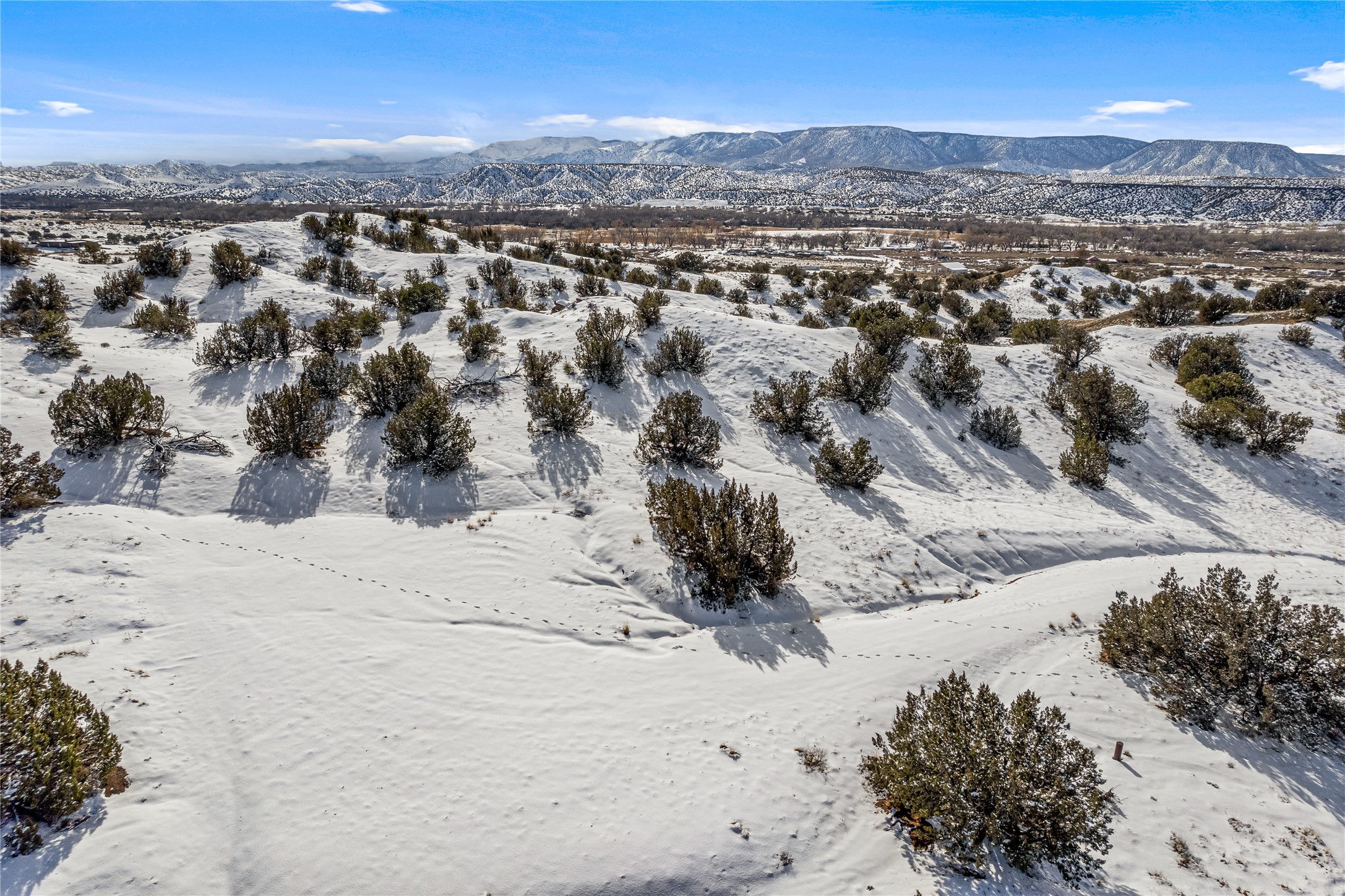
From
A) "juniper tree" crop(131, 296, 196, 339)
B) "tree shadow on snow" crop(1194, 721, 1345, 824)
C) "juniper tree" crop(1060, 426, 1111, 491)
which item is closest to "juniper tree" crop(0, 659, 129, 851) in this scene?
"tree shadow on snow" crop(1194, 721, 1345, 824)

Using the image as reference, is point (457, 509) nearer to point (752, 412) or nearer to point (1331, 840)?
point (752, 412)

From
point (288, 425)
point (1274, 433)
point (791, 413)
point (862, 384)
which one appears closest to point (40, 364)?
point (288, 425)

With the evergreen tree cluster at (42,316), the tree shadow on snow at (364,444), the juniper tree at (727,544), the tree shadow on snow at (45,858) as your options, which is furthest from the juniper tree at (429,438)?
the evergreen tree cluster at (42,316)

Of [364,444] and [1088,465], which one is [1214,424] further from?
[364,444]

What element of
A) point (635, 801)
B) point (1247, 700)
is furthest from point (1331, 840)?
point (635, 801)

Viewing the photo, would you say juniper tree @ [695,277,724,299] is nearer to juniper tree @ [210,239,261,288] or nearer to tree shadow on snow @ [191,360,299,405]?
juniper tree @ [210,239,261,288]

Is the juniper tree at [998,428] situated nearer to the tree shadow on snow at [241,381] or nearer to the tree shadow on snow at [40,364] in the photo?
the tree shadow on snow at [241,381]
